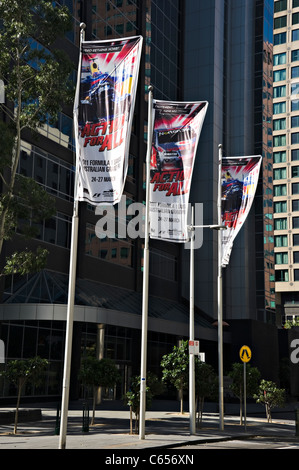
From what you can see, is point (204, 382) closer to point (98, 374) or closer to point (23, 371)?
point (98, 374)

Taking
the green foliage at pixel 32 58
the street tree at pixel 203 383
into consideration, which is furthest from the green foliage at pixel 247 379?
the green foliage at pixel 32 58

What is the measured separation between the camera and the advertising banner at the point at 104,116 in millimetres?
17797

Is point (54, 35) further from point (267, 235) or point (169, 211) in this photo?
point (267, 235)

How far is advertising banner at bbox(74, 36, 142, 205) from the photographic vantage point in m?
17.8

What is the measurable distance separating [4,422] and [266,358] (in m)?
39.1

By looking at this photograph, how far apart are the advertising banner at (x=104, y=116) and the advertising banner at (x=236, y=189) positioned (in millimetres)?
11249

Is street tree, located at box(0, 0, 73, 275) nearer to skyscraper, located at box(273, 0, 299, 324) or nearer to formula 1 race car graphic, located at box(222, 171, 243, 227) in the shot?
formula 1 race car graphic, located at box(222, 171, 243, 227)

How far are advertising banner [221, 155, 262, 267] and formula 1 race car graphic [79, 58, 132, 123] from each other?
37.3 ft

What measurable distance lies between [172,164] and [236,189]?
7.04 meters

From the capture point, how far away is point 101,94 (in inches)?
725

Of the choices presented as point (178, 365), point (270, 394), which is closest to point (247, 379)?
point (270, 394)

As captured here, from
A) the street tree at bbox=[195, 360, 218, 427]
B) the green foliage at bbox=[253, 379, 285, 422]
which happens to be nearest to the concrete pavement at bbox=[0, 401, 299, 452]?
the green foliage at bbox=[253, 379, 285, 422]

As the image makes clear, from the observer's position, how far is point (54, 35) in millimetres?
25531
